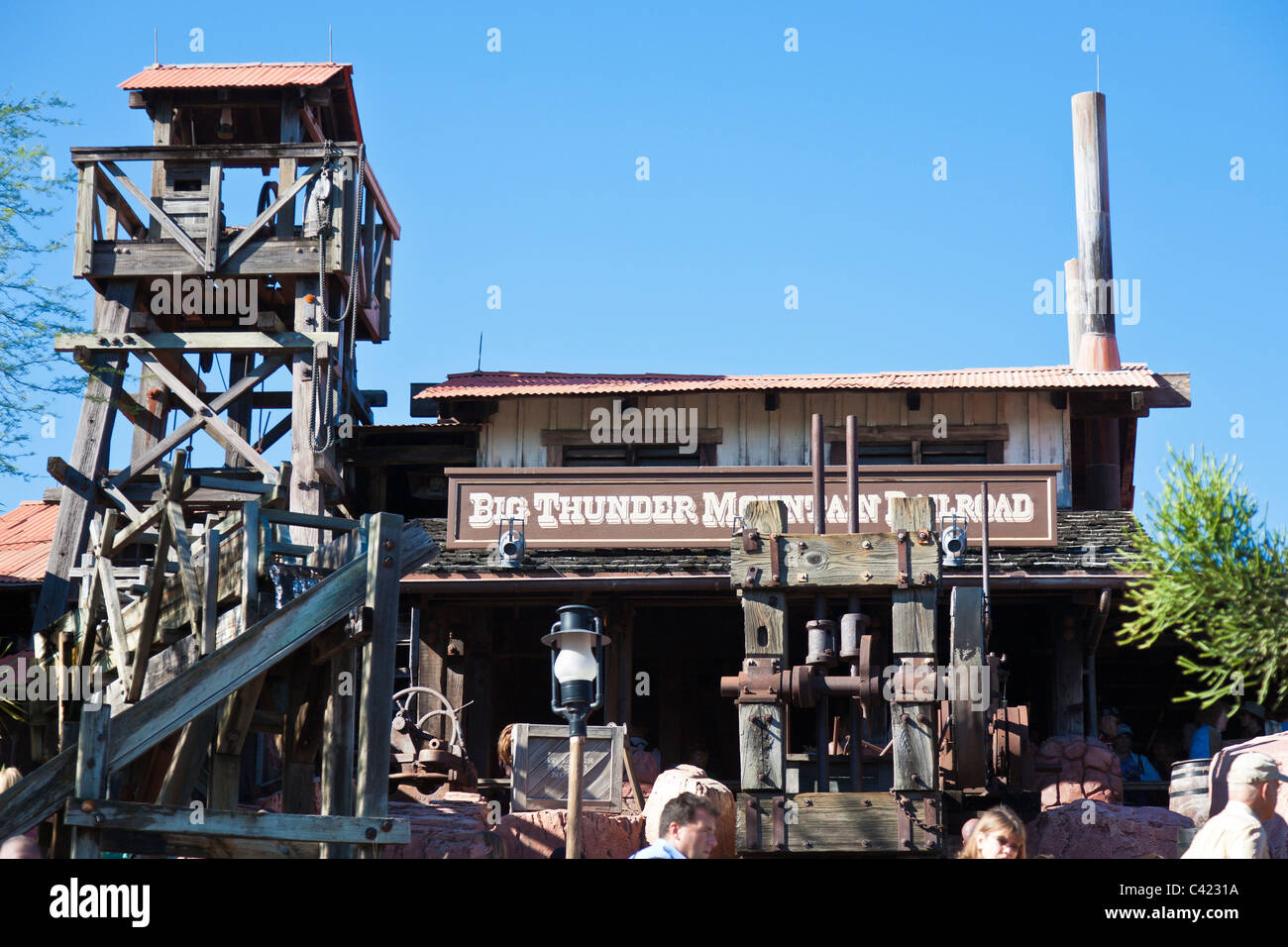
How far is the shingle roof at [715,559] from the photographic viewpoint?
1630cm

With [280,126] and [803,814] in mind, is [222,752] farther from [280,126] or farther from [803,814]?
[280,126]

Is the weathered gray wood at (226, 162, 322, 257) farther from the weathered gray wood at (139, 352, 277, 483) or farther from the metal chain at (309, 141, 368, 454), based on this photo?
the weathered gray wood at (139, 352, 277, 483)

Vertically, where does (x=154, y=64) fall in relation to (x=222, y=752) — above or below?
above

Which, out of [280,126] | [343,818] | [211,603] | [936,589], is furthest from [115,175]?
[936,589]

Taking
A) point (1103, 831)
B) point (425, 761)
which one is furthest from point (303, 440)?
point (1103, 831)

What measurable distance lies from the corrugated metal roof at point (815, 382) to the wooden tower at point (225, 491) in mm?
1719

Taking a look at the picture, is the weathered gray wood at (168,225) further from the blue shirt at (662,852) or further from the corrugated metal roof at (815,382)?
the blue shirt at (662,852)

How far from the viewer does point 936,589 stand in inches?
381

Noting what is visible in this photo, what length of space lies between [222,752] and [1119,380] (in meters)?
11.8

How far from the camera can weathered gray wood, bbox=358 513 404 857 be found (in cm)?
1045

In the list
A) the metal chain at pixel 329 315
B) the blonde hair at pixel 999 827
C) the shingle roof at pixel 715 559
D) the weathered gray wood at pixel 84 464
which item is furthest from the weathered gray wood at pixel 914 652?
the weathered gray wood at pixel 84 464

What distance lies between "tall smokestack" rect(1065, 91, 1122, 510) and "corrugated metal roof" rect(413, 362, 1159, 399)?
811mm

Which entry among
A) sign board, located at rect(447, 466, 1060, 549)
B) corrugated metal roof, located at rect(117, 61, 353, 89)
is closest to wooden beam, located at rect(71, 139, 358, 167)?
corrugated metal roof, located at rect(117, 61, 353, 89)
